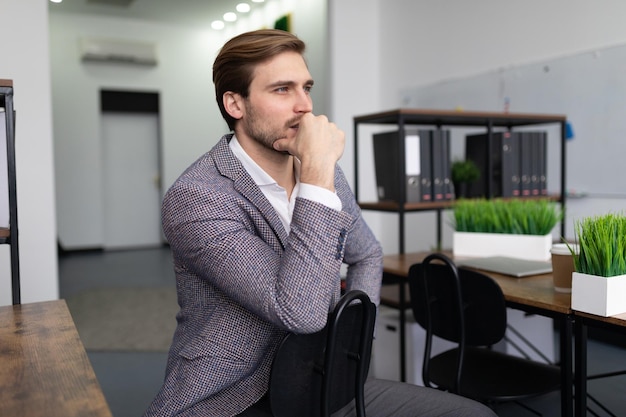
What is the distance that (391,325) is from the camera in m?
2.69

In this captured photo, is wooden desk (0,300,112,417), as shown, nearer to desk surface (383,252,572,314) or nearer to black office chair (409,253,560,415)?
black office chair (409,253,560,415)

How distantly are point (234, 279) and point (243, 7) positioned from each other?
6923mm

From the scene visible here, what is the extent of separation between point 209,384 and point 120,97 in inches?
305

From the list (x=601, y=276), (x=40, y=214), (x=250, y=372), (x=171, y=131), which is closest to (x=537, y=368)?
(x=601, y=276)

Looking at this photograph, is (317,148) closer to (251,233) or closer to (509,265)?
(251,233)

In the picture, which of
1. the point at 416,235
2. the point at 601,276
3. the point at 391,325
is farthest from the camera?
the point at 416,235

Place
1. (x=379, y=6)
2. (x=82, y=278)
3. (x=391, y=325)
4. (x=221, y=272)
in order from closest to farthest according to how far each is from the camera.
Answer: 1. (x=221, y=272)
2. (x=391, y=325)
3. (x=379, y=6)
4. (x=82, y=278)

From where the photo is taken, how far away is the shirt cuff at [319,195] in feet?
3.72

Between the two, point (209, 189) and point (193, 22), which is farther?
point (193, 22)

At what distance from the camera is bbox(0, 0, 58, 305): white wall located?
3.72 m

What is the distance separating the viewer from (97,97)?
793 cm

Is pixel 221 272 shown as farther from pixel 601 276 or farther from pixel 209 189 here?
pixel 601 276

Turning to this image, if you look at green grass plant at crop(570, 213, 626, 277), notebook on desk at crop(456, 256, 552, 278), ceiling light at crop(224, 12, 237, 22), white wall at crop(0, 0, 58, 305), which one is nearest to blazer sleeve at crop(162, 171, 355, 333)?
green grass plant at crop(570, 213, 626, 277)

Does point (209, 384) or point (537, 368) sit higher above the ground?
point (209, 384)
